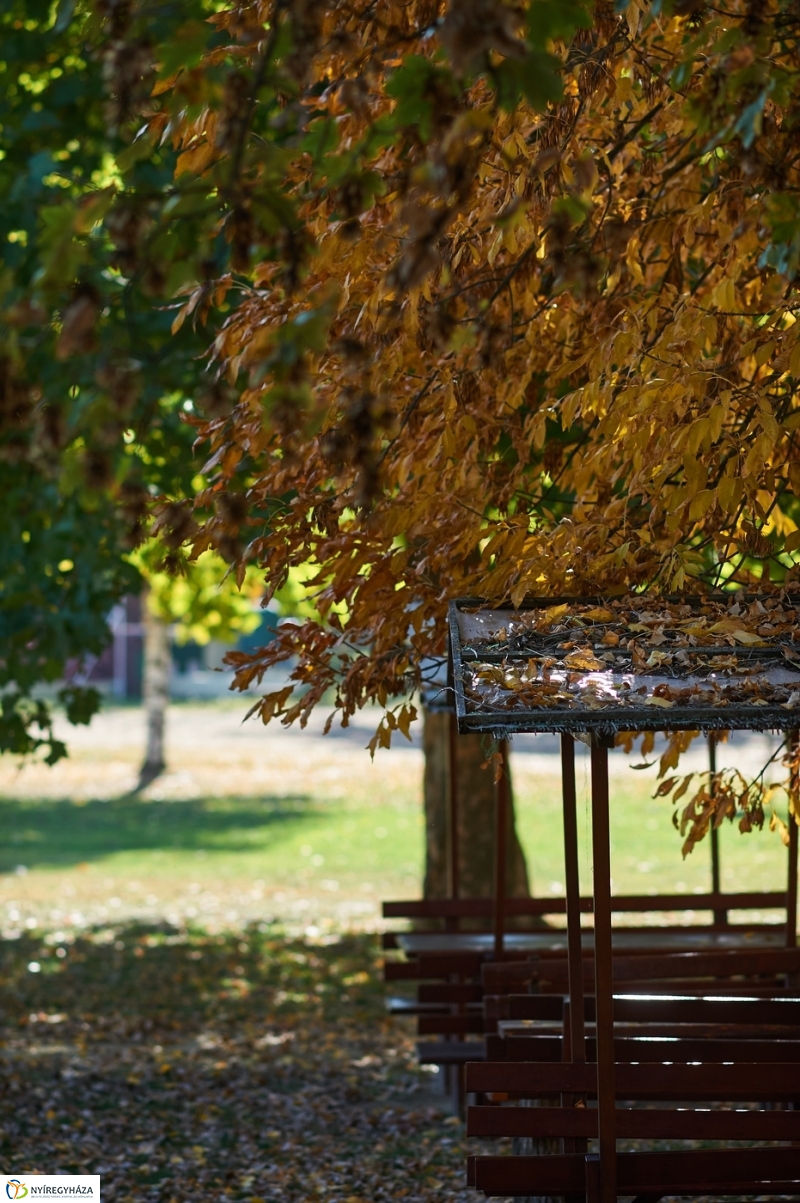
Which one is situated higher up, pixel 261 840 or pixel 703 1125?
pixel 703 1125

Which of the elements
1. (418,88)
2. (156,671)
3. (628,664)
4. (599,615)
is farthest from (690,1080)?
(156,671)

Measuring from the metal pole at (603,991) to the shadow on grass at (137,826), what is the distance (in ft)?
48.1

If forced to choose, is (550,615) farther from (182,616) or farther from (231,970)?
(182,616)

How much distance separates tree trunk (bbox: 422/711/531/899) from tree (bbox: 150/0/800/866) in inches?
218

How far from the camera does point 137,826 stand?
20.9 m

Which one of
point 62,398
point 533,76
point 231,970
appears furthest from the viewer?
point 231,970

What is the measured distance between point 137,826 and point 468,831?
10.7 metres

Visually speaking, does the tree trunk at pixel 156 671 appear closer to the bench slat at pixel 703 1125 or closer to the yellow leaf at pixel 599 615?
the yellow leaf at pixel 599 615

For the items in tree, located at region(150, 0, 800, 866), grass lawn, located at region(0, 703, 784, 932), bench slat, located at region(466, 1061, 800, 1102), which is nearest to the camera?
tree, located at region(150, 0, 800, 866)

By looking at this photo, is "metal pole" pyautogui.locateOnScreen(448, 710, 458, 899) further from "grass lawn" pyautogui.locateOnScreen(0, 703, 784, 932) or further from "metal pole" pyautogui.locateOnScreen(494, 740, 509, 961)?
"grass lawn" pyautogui.locateOnScreen(0, 703, 784, 932)

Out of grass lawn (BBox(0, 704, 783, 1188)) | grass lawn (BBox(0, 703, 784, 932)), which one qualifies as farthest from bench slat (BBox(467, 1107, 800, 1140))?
grass lawn (BBox(0, 703, 784, 932))

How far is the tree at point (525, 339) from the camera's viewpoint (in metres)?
4.12

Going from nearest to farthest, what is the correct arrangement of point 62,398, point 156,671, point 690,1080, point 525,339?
point 690,1080 → point 525,339 → point 62,398 → point 156,671

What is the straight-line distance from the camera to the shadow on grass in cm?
1906
